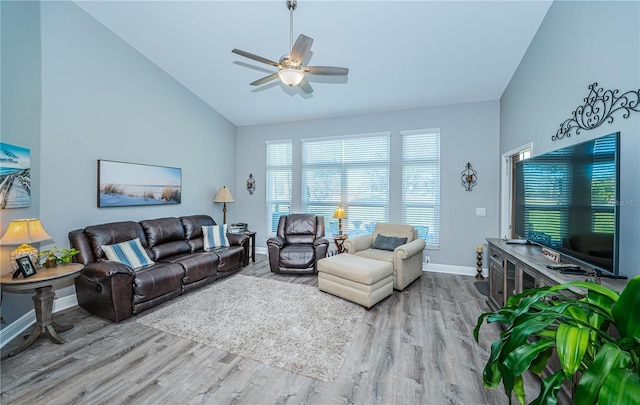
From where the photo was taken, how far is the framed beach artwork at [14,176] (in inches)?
96.4

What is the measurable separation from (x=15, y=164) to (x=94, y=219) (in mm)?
1164

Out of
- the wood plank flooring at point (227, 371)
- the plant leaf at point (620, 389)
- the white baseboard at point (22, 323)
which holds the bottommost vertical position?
the wood plank flooring at point (227, 371)

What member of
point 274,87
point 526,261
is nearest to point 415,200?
point 526,261

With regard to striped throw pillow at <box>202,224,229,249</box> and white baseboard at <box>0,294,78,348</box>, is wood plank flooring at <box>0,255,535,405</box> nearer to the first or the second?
white baseboard at <box>0,294,78,348</box>

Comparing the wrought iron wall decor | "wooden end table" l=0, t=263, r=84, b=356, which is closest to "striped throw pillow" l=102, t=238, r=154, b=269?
"wooden end table" l=0, t=263, r=84, b=356

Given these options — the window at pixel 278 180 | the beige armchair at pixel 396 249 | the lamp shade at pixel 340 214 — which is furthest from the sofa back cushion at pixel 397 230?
the window at pixel 278 180

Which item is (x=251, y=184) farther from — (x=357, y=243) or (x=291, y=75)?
(x=291, y=75)

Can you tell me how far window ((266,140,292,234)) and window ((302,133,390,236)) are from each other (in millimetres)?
408

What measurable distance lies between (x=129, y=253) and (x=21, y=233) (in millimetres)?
1091

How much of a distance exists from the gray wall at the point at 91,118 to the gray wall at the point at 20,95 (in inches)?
1.2

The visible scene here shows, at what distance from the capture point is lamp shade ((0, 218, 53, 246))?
233cm

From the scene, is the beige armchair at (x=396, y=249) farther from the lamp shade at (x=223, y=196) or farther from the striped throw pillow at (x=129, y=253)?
the striped throw pillow at (x=129, y=253)

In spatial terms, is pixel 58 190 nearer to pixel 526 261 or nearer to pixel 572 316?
pixel 572 316

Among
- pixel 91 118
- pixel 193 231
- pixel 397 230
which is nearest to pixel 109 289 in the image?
pixel 193 231
